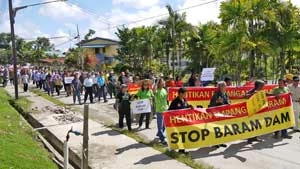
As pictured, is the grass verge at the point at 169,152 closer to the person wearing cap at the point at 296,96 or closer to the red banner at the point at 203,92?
the red banner at the point at 203,92

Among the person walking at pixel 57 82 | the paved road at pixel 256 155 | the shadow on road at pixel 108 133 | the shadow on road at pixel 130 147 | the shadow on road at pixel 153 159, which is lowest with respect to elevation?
the paved road at pixel 256 155

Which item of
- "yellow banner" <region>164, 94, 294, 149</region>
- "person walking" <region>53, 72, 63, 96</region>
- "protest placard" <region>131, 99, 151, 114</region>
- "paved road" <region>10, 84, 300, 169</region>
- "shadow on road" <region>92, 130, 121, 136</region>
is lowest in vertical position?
"paved road" <region>10, 84, 300, 169</region>

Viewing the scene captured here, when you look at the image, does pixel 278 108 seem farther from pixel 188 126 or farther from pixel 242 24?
pixel 242 24

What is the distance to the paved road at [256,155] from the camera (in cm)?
995

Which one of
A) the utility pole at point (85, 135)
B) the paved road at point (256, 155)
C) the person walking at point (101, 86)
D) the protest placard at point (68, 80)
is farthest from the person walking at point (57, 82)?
the utility pole at point (85, 135)

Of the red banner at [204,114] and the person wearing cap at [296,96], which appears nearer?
the red banner at [204,114]

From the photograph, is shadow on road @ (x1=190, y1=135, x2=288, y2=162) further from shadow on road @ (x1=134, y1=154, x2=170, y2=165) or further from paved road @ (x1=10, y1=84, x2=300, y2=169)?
shadow on road @ (x1=134, y1=154, x2=170, y2=165)

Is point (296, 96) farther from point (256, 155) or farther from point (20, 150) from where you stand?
point (20, 150)

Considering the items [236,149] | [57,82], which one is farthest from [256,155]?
[57,82]

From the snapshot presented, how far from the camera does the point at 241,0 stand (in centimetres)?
2383

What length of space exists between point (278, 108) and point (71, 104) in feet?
43.1

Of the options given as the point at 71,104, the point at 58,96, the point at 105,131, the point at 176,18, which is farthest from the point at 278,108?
the point at 176,18

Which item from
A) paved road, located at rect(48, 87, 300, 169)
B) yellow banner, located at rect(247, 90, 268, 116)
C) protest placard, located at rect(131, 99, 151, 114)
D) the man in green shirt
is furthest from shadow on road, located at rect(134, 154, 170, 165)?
→ the man in green shirt

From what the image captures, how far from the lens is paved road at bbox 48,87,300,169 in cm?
995
